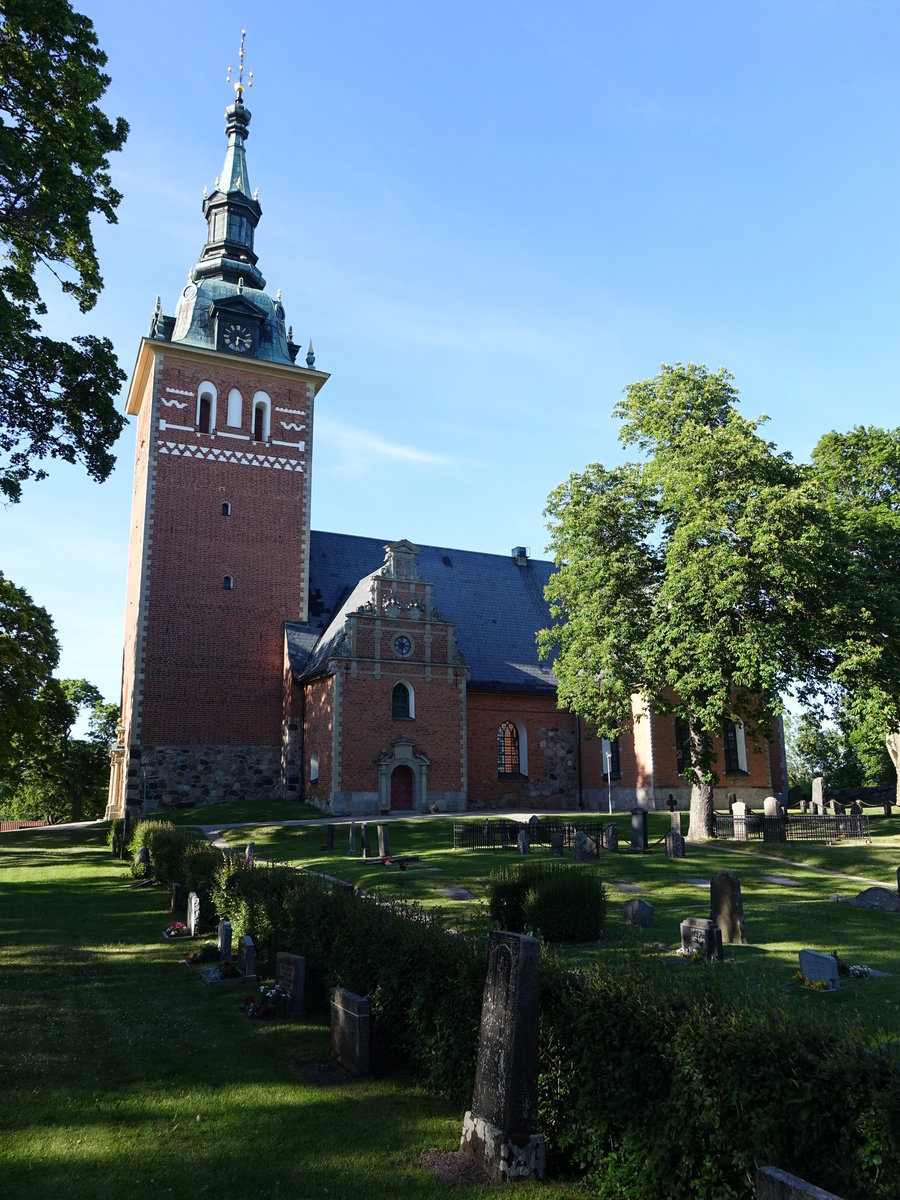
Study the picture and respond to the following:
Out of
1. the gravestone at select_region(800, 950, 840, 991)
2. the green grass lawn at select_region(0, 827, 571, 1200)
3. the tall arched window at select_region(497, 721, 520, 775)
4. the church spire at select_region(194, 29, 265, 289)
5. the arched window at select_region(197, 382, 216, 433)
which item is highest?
the church spire at select_region(194, 29, 265, 289)

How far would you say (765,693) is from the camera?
23656mm

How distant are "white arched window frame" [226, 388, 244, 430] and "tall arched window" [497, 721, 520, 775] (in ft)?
61.7

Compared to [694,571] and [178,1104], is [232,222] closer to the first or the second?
[694,571]

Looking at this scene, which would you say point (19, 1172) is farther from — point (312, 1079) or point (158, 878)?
point (158, 878)

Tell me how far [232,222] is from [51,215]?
30.7m

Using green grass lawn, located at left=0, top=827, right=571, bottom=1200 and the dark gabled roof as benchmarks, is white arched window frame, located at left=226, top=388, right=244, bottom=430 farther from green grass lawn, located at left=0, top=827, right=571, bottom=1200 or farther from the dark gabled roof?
green grass lawn, located at left=0, top=827, right=571, bottom=1200

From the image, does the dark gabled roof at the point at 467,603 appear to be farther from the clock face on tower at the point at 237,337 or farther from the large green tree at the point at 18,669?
the large green tree at the point at 18,669

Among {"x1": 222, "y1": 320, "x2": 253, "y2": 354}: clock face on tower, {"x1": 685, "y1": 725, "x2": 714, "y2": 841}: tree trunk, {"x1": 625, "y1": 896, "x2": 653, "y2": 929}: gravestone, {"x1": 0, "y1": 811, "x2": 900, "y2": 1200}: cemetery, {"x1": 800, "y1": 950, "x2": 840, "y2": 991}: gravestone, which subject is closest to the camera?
{"x1": 0, "y1": 811, "x2": 900, "y2": 1200}: cemetery

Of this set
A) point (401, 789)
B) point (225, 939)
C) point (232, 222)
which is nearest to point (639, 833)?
point (401, 789)

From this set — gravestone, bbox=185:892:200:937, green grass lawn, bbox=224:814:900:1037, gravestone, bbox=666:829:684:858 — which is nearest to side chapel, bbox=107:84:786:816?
green grass lawn, bbox=224:814:900:1037

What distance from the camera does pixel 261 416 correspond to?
40.1 m

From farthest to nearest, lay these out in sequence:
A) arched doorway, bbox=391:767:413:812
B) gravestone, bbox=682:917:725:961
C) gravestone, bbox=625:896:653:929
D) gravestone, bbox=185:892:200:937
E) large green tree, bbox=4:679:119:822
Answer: large green tree, bbox=4:679:119:822 → arched doorway, bbox=391:767:413:812 → gravestone, bbox=185:892:200:937 → gravestone, bbox=625:896:653:929 → gravestone, bbox=682:917:725:961

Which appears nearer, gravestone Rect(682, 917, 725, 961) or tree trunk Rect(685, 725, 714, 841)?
gravestone Rect(682, 917, 725, 961)

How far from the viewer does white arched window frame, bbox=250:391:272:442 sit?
39656 millimetres
